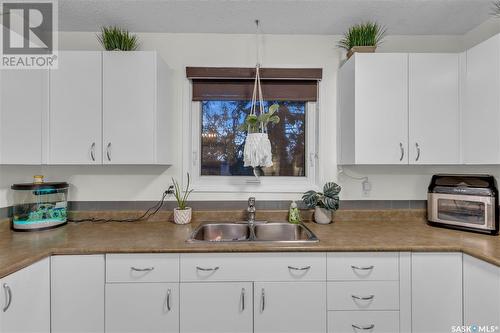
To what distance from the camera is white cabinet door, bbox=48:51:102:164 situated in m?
1.79

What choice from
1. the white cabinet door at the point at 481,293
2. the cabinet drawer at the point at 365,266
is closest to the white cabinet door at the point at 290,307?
the cabinet drawer at the point at 365,266

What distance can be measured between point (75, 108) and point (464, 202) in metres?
2.64

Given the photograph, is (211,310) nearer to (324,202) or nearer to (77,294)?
(77,294)

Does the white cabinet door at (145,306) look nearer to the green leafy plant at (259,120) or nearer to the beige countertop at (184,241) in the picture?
the beige countertop at (184,241)

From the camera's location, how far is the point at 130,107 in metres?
1.81

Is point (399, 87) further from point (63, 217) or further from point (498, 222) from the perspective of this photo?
point (63, 217)

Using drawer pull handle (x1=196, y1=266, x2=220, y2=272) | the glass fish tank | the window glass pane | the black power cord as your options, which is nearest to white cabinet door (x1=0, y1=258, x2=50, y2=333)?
the glass fish tank

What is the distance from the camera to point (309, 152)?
7.37 ft

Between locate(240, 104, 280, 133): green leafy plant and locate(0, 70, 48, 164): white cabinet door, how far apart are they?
1332mm

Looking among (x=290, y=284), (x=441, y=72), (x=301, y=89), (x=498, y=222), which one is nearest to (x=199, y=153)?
(x=301, y=89)

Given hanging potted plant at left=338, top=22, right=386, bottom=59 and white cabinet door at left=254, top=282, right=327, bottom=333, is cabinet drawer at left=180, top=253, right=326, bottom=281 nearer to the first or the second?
white cabinet door at left=254, top=282, right=327, bottom=333

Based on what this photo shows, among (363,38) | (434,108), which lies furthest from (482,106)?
(363,38)

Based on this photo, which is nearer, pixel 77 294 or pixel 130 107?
pixel 77 294

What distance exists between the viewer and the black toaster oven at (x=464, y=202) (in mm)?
1691
